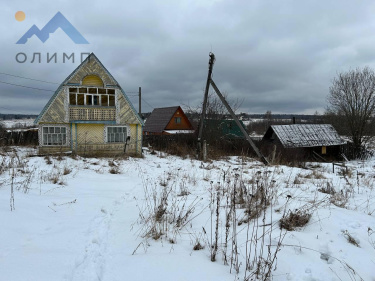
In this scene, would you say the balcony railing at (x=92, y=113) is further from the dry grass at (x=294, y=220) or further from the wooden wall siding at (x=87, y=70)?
the dry grass at (x=294, y=220)

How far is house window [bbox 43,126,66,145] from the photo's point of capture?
640 inches

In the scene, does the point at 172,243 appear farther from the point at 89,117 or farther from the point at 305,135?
the point at 305,135

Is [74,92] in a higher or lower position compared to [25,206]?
higher

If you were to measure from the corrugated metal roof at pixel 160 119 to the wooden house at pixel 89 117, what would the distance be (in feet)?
53.8

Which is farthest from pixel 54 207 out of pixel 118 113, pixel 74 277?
pixel 118 113

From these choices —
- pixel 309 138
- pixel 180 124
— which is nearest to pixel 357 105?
pixel 309 138

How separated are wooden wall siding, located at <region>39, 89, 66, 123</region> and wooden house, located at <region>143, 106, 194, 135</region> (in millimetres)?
17910

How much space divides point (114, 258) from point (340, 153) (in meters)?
29.6

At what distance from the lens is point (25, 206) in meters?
4.16

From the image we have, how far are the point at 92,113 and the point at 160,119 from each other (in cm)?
1924

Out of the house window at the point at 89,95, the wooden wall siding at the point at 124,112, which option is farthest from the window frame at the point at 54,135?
the wooden wall siding at the point at 124,112

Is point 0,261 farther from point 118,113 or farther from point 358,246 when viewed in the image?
point 118,113

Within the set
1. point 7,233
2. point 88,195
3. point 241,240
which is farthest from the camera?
point 88,195

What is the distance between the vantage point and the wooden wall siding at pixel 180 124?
34.7m
